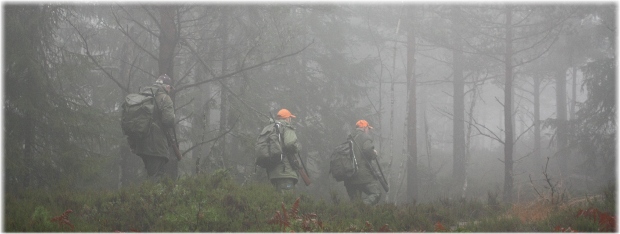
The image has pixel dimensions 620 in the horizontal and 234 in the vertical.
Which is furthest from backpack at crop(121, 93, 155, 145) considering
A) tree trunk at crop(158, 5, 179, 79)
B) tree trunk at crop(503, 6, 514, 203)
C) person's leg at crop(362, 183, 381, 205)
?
tree trunk at crop(503, 6, 514, 203)

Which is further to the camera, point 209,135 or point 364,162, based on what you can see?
point 209,135

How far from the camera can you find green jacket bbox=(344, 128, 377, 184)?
10875mm

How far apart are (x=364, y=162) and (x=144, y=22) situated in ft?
26.1

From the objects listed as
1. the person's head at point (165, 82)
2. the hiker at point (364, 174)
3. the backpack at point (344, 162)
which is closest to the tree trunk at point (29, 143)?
the person's head at point (165, 82)

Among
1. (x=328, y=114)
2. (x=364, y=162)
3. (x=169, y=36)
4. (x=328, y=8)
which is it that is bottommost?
(x=364, y=162)

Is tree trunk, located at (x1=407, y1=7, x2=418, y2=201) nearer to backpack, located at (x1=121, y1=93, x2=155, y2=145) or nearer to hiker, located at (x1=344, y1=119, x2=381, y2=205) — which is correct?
hiker, located at (x1=344, y1=119, x2=381, y2=205)

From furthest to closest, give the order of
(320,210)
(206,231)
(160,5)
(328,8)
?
(328,8) < (160,5) < (320,210) < (206,231)

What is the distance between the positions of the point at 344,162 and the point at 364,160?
1.40 feet

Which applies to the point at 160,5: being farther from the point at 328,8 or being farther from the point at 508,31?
the point at 508,31

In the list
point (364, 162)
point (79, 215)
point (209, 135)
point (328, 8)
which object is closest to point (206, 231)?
point (79, 215)

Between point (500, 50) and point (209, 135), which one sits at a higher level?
point (500, 50)

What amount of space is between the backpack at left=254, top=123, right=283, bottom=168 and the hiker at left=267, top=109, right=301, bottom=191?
0.10 metres

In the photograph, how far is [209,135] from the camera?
1488cm

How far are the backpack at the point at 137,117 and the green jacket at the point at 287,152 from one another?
7.64ft
